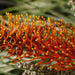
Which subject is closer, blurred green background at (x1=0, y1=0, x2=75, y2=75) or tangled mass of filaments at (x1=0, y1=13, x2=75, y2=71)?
tangled mass of filaments at (x1=0, y1=13, x2=75, y2=71)

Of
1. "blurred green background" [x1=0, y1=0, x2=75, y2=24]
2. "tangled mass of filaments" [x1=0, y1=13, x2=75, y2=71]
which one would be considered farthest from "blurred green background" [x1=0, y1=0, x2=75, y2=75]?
"tangled mass of filaments" [x1=0, y1=13, x2=75, y2=71]

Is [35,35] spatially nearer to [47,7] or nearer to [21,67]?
[21,67]

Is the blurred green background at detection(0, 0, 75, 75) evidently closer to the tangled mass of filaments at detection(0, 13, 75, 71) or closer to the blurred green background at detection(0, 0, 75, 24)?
the blurred green background at detection(0, 0, 75, 24)

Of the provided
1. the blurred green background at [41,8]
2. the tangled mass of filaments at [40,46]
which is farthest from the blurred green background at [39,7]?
the tangled mass of filaments at [40,46]

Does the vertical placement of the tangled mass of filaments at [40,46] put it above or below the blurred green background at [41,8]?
below

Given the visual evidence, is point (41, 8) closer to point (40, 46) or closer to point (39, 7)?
point (39, 7)

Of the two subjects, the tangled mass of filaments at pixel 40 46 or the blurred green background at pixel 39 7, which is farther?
the blurred green background at pixel 39 7

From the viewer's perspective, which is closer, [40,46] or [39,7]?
[40,46]

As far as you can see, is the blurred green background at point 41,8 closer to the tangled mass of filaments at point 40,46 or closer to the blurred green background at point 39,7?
the blurred green background at point 39,7

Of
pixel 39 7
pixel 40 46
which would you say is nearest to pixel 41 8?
pixel 39 7

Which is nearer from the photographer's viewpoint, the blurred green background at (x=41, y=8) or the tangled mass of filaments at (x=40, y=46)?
the tangled mass of filaments at (x=40, y=46)

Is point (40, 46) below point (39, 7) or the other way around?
below
